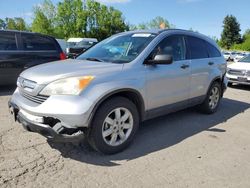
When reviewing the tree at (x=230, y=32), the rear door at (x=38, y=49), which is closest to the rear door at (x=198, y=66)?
the rear door at (x=38, y=49)

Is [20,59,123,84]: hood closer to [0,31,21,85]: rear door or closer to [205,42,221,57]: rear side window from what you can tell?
[205,42,221,57]: rear side window

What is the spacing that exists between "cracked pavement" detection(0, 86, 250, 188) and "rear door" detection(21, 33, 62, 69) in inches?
124

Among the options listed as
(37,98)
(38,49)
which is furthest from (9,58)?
(37,98)

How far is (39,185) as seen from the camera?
3121 millimetres

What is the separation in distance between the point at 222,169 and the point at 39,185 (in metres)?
2.30

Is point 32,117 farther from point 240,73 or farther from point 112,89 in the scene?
point 240,73

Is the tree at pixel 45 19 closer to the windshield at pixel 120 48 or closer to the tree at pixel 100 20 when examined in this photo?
the tree at pixel 100 20

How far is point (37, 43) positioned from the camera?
27.7 feet

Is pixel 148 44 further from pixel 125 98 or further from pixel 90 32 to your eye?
pixel 90 32

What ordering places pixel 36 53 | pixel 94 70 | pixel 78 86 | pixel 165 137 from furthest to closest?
1. pixel 36 53
2. pixel 165 137
3. pixel 94 70
4. pixel 78 86

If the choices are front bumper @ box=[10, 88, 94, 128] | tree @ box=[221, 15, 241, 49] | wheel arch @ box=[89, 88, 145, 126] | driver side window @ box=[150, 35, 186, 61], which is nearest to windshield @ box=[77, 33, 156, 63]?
driver side window @ box=[150, 35, 186, 61]

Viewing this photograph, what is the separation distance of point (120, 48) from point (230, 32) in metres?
77.9

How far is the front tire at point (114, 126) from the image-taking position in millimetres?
3676

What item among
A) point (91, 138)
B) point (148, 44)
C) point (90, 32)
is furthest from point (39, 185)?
point (90, 32)
